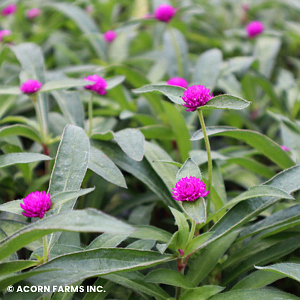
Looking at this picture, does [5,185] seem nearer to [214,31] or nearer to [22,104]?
[22,104]

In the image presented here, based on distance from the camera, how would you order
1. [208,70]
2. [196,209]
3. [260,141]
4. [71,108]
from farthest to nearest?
1. [208,70]
2. [71,108]
3. [260,141]
4. [196,209]

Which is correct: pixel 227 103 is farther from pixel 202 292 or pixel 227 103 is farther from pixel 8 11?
pixel 8 11

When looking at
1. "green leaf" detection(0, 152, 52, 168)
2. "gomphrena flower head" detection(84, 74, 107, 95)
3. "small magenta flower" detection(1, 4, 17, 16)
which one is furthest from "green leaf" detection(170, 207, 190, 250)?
"small magenta flower" detection(1, 4, 17, 16)

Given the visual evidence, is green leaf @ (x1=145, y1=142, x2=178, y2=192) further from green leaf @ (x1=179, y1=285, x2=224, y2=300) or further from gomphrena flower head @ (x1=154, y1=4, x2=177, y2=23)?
gomphrena flower head @ (x1=154, y1=4, x2=177, y2=23)

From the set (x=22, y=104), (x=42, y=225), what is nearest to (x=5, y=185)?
(x=22, y=104)

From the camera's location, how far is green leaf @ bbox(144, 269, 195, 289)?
71 cm

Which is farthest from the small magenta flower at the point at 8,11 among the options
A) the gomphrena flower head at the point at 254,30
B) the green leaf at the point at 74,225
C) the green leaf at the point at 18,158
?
the green leaf at the point at 74,225

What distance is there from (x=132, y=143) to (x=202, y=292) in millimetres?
387

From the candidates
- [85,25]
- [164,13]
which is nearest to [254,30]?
[164,13]

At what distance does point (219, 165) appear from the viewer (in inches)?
43.0

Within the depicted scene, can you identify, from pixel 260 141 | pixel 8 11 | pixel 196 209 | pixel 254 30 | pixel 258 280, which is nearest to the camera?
pixel 196 209

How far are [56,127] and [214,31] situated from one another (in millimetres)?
1255

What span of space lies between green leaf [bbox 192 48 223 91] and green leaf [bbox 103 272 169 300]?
74 centimetres

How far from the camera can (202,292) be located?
725 millimetres
